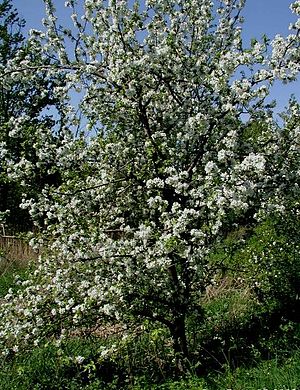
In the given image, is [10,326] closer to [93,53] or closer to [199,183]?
[199,183]

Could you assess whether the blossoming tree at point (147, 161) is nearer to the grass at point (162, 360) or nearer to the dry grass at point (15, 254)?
the grass at point (162, 360)

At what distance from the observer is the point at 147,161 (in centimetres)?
614

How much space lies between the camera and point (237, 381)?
5.20 metres

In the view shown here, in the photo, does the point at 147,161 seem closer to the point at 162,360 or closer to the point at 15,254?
the point at 162,360

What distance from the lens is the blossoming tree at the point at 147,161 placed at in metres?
5.63

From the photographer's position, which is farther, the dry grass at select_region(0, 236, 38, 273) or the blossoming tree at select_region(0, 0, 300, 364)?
the dry grass at select_region(0, 236, 38, 273)

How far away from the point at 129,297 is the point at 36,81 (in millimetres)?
2797

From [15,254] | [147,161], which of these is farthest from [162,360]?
[15,254]

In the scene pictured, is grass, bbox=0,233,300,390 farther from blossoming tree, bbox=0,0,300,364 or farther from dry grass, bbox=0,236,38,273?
dry grass, bbox=0,236,38,273

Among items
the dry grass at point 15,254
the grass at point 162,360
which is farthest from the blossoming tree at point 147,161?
the dry grass at point 15,254

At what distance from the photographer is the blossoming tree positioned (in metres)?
5.63

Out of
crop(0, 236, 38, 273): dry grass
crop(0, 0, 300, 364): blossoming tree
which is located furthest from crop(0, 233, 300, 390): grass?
crop(0, 236, 38, 273): dry grass

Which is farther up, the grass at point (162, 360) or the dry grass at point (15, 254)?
the dry grass at point (15, 254)

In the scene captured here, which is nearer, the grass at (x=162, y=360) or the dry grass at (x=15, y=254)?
the grass at (x=162, y=360)
